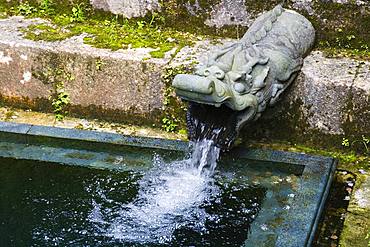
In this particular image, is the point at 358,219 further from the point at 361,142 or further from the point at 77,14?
the point at 77,14

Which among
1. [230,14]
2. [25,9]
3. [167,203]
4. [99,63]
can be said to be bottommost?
[167,203]

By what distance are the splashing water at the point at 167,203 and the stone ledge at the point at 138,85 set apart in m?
0.49

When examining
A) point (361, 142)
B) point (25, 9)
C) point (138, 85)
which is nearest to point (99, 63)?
point (138, 85)

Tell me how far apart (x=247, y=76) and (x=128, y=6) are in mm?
1296

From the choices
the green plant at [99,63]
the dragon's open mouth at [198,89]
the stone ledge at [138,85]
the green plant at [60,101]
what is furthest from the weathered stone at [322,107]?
the green plant at [60,101]

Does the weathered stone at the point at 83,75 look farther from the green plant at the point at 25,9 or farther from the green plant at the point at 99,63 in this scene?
the green plant at the point at 25,9

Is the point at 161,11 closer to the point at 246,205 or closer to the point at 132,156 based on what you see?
the point at 132,156

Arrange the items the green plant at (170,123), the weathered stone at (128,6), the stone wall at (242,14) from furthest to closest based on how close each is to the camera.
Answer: the weathered stone at (128,6) < the green plant at (170,123) < the stone wall at (242,14)

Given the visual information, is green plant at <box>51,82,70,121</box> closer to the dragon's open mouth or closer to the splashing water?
the splashing water

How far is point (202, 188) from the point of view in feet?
14.0

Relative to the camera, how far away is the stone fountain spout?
3.99 metres

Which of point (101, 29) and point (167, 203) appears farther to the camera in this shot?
point (101, 29)

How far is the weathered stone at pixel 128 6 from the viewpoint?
517 cm

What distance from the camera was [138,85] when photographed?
4875mm
